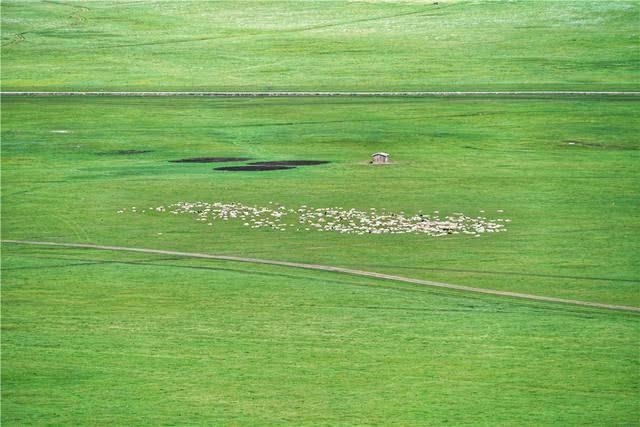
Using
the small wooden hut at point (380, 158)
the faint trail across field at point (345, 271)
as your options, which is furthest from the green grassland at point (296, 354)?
the small wooden hut at point (380, 158)

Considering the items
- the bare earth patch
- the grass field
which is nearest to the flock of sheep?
the grass field

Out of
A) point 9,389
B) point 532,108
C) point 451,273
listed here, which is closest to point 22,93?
point 532,108

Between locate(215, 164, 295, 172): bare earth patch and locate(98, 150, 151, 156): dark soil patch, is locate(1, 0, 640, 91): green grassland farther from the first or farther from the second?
locate(215, 164, 295, 172): bare earth patch

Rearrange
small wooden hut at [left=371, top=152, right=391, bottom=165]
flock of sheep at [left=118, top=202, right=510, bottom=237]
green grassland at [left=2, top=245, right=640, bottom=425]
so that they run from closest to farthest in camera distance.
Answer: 1. green grassland at [left=2, top=245, right=640, bottom=425]
2. flock of sheep at [left=118, top=202, right=510, bottom=237]
3. small wooden hut at [left=371, top=152, right=391, bottom=165]

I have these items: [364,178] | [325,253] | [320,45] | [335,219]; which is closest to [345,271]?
[325,253]

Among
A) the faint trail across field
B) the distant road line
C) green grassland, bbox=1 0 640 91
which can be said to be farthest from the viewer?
green grassland, bbox=1 0 640 91

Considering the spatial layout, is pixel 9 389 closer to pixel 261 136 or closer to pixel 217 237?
pixel 217 237

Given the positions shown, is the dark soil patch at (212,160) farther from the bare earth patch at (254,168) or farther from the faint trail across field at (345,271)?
the faint trail across field at (345,271)
